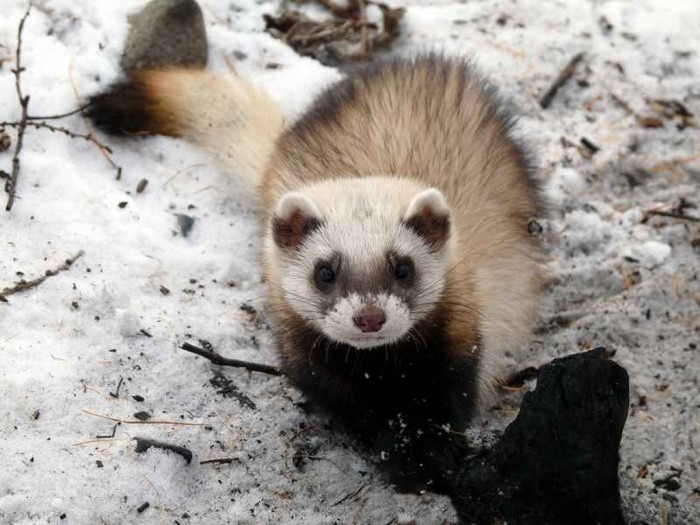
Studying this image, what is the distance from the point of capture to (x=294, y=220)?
261cm

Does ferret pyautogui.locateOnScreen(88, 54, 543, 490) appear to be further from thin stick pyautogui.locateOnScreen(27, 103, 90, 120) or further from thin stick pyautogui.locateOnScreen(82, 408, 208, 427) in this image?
thin stick pyautogui.locateOnScreen(82, 408, 208, 427)

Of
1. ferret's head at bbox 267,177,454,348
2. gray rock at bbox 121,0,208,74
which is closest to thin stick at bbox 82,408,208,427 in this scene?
ferret's head at bbox 267,177,454,348

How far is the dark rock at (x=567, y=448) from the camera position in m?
2.23

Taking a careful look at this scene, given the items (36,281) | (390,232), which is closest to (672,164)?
(390,232)

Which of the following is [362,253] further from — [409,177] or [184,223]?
[184,223]

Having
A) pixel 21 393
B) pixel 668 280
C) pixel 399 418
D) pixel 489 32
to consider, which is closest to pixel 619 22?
pixel 489 32

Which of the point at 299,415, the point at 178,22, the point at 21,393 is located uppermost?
the point at 178,22

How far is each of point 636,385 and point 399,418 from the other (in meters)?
0.87

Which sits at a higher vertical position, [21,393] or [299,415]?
[21,393]

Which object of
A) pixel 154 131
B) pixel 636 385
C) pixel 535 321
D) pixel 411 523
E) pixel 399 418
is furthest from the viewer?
pixel 154 131

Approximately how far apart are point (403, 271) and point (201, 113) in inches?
67.4

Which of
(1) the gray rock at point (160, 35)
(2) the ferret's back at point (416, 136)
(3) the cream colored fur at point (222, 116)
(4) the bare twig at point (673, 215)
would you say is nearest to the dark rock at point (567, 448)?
(2) the ferret's back at point (416, 136)

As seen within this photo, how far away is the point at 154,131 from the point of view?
3766 millimetres

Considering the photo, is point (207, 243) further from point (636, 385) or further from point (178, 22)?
point (636, 385)
